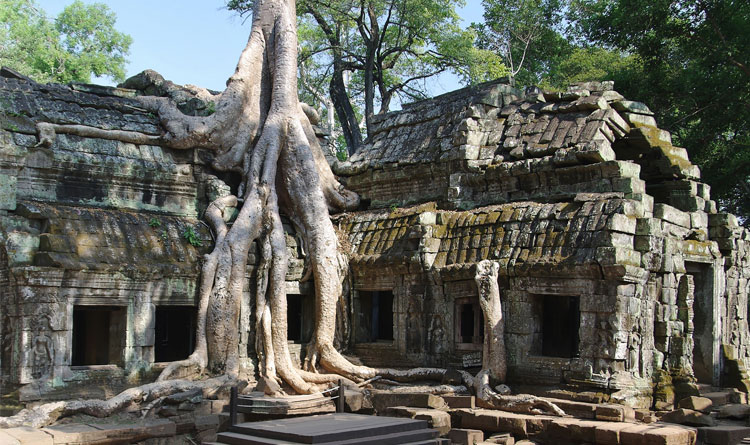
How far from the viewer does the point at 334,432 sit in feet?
21.1

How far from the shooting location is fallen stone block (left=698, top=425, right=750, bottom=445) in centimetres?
893

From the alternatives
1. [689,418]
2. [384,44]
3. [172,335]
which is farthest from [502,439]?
[384,44]

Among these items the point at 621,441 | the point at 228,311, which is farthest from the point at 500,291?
the point at 228,311

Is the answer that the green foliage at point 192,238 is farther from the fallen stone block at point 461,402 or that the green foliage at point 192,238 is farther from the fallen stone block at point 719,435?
the fallen stone block at point 719,435

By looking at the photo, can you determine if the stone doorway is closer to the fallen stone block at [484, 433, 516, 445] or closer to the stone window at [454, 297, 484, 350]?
the stone window at [454, 297, 484, 350]

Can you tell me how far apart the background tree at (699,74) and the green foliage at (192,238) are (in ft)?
30.0

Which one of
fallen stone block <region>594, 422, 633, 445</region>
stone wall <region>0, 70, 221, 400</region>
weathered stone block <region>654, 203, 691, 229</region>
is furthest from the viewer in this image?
weathered stone block <region>654, 203, 691, 229</region>

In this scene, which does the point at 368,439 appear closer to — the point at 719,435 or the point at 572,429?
the point at 572,429

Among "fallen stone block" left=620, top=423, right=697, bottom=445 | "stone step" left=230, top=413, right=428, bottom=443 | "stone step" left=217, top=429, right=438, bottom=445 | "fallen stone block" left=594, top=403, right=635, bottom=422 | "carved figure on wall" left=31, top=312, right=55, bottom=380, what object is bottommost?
"fallen stone block" left=620, top=423, right=697, bottom=445

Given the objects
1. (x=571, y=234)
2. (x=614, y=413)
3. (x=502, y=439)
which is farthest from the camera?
(x=571, y=234)

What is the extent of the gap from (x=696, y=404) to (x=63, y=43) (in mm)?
23636

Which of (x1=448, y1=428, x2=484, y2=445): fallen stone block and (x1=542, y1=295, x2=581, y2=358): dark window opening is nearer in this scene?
(x1=448, y1=428, x2=484, y2=445): fallen stone block

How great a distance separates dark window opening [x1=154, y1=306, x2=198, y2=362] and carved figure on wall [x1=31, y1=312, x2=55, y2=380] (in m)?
2.91

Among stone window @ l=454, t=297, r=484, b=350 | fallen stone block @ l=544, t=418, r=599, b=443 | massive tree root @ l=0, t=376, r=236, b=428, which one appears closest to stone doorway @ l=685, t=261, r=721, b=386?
stone window @ l=454, t=297, r=484, b=350
